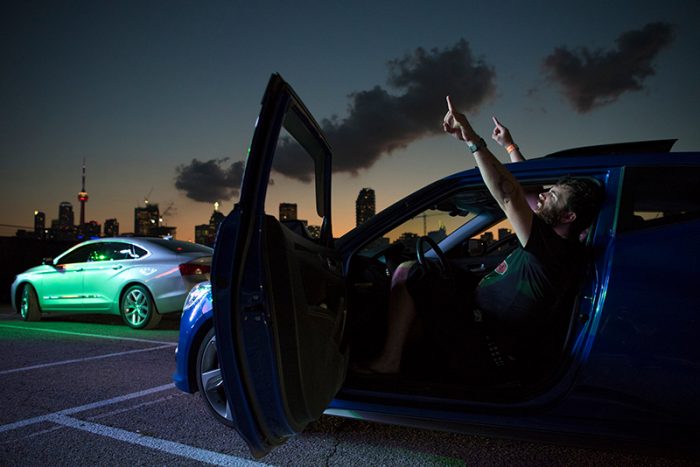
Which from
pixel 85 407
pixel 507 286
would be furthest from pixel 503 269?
pixel 85 407

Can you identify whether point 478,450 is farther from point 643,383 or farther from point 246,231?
point 246,231

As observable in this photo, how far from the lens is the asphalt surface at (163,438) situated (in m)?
2.27

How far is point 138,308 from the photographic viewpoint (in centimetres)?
654

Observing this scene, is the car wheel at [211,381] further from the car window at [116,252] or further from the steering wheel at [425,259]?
the car window at [116,252]

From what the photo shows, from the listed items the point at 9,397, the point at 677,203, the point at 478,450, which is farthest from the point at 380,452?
the point at 9,397

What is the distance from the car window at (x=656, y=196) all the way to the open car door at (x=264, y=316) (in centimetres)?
142

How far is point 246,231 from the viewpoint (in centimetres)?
166

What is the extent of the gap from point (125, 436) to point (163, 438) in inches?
9.1

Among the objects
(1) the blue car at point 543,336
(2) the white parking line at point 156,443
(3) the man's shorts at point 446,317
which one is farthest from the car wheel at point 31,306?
(3) the man's shorts at point 446,317

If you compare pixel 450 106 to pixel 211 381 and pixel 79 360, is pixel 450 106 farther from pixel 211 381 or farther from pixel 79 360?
pixel 79 360

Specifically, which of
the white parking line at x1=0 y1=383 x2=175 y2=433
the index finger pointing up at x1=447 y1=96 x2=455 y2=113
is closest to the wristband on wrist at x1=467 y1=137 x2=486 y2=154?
the index finger pointing up at x1=447 y1=96 x2=455 y2=113

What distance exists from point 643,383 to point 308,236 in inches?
63.0

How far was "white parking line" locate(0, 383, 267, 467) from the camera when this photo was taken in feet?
7.50

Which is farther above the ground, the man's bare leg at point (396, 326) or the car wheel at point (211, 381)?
the man's bare leg at point (396, 326)
